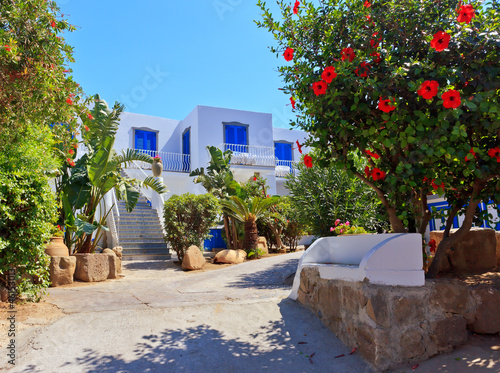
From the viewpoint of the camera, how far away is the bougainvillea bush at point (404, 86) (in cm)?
351

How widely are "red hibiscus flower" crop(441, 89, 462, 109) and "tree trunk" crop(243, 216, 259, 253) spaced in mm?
10109

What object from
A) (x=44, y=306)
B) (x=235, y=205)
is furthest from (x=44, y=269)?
(x=235, y=205)

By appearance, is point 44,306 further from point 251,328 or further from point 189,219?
point 189,219

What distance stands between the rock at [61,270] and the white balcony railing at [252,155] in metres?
14.0

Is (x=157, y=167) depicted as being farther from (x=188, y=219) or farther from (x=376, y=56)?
(x=376, y=56)

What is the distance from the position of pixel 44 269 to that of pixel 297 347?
142 inches

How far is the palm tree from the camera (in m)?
12.8

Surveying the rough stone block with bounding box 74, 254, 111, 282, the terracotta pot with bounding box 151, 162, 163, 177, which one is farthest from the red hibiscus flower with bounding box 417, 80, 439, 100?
the terracotta pot with bounding box 151, 162, 163, 177

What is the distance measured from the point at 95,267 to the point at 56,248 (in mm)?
967

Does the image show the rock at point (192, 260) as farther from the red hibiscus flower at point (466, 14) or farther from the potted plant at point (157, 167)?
the red hibiscus flower at point (466, 14)

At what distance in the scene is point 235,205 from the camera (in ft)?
41.9

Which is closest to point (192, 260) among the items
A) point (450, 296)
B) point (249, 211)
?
point (249, 211)

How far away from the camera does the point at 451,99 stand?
3318 millimetres

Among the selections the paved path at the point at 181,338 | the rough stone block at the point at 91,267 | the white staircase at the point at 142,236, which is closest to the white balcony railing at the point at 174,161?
the white staircase at the point at 142,236
